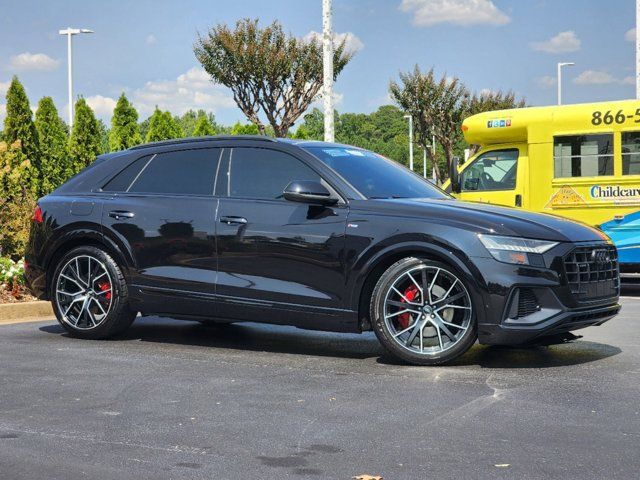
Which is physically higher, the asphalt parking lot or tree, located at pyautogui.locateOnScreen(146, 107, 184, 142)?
tree, located at pyautogui.locateOnScreen(146, 107, 184, 142)

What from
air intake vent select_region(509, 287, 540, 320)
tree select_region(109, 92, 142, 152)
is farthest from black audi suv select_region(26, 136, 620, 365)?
tree select_region(109, 92, 142, 152)

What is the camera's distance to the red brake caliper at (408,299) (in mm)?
7316

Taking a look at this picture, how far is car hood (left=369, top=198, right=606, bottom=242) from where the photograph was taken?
7.08 meters

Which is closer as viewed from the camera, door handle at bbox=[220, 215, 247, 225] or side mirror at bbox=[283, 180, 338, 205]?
side mirror at bbox=[283, 180, 338, 205]

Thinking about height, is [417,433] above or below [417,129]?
below

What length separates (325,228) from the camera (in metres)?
7.58

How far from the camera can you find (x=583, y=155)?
14664 millimetres

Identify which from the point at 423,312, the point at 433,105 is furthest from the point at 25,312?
the point at 433,105

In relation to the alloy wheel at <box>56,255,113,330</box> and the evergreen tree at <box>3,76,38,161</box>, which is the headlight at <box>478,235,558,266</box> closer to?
the alloy wheel at <box>56,255,113,330</box>

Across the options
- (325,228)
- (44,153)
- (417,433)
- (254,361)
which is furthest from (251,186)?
(44,153)

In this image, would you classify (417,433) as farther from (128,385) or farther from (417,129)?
(417,129)

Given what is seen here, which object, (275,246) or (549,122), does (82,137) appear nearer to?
(549,122)

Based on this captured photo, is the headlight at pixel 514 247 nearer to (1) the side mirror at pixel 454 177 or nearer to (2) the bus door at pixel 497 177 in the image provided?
(1) the side mirror at pixel 454 177

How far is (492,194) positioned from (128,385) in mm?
9440
